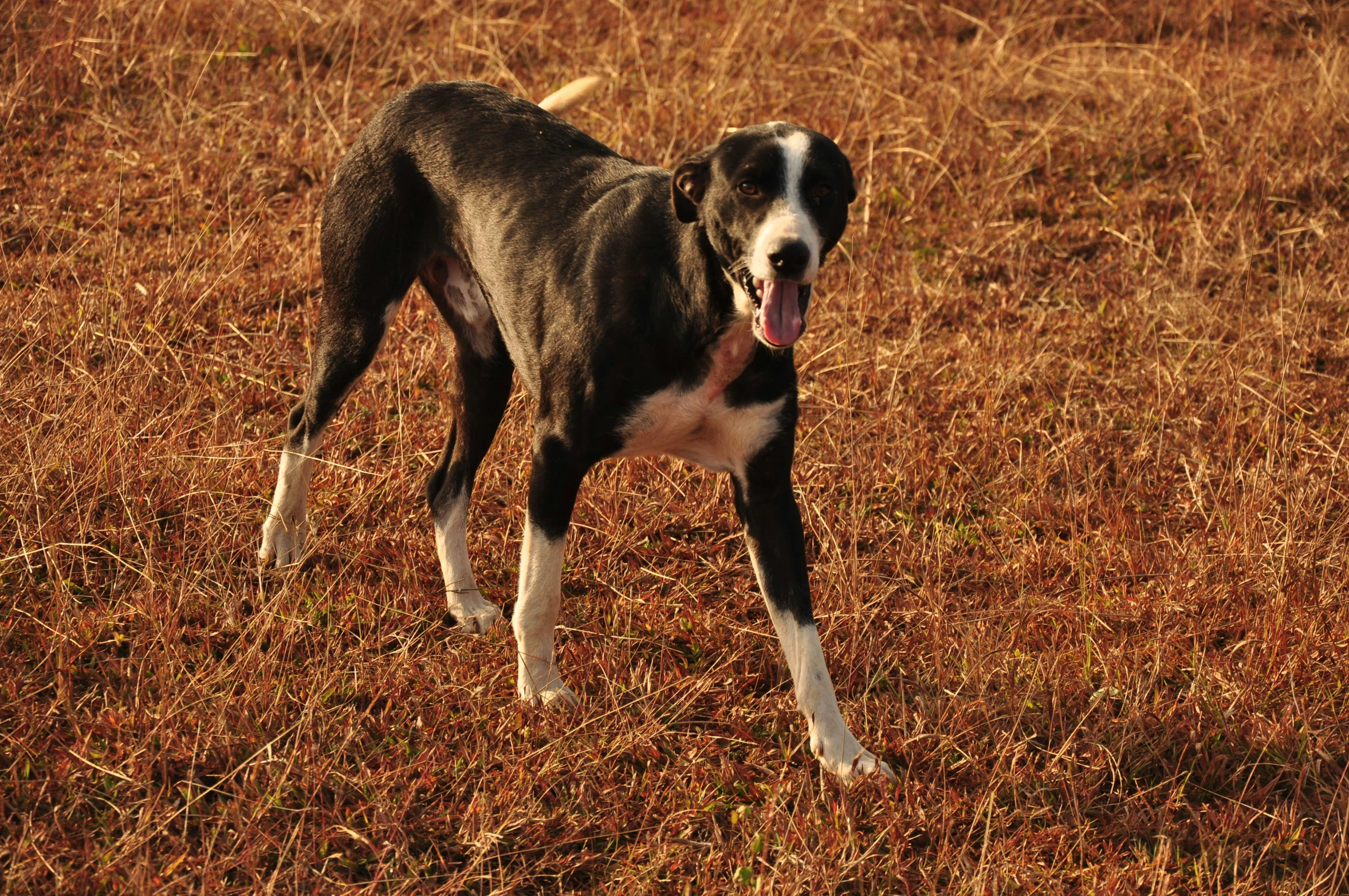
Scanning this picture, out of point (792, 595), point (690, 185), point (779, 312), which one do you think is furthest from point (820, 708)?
point (690, 185)

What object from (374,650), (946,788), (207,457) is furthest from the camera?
(207,457)

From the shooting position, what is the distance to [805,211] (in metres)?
3.29

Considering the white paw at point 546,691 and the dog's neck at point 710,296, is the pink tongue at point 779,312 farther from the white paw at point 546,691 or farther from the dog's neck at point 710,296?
the white paw at point 546,691

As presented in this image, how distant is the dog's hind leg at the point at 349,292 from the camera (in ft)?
13.9

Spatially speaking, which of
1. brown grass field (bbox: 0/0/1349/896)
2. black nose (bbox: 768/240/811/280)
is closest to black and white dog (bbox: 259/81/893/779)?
black nose (bbox: 768/240/811/280)

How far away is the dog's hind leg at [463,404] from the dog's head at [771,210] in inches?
47.9

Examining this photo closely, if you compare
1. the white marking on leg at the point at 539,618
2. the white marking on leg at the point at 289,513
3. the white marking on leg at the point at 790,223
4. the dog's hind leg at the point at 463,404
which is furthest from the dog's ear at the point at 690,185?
the white marking on leg at the point at 289,513

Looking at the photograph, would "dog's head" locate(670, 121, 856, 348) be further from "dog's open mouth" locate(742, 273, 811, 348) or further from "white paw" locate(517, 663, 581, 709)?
"white paw" locate(517, 663, 581, 709)

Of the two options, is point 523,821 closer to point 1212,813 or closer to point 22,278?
point 1212,813

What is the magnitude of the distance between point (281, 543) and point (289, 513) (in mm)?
104

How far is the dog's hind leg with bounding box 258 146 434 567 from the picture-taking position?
4246mm

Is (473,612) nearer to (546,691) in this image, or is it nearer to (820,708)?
(546,691)

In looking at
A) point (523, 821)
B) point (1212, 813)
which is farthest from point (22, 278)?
point (1212, 813)

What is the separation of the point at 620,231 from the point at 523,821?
5.08 feet
